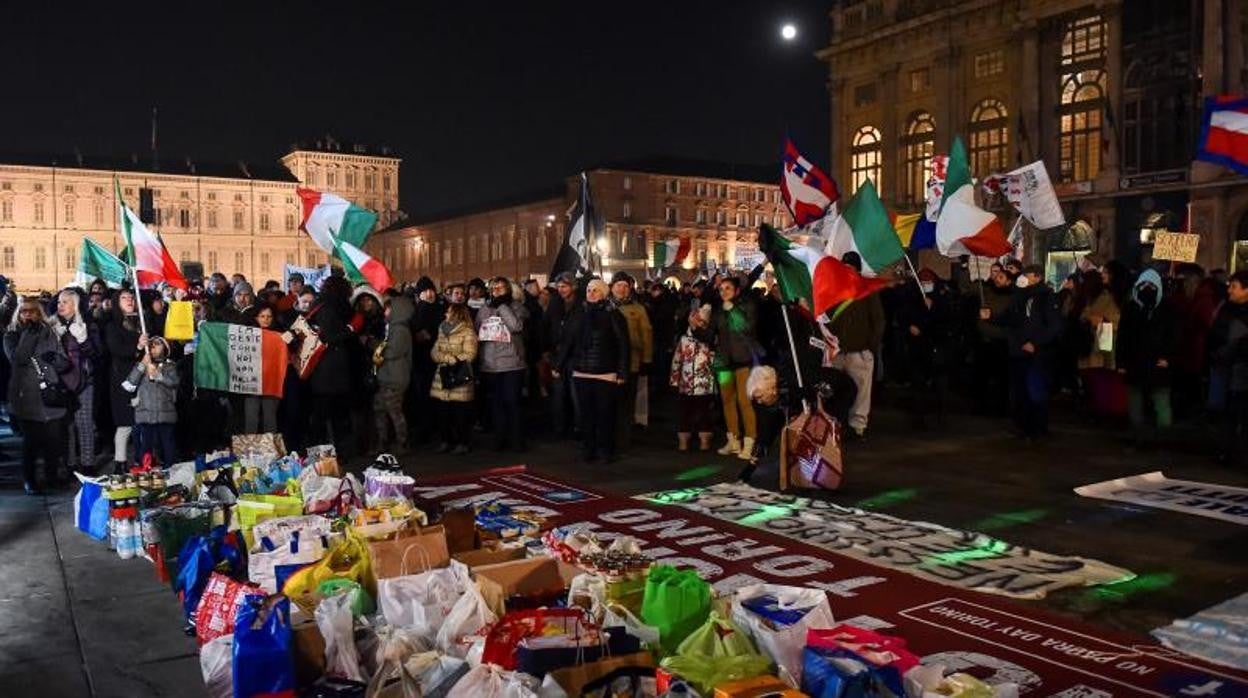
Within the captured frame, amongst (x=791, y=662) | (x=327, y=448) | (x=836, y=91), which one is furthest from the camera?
(x=836, y=91)

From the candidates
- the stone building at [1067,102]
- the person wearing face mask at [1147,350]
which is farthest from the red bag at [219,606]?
the stone building at [1067,102]

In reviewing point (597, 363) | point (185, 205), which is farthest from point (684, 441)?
point (185, 205)

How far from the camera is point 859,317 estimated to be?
38.8 feet

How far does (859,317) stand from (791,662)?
321 inches

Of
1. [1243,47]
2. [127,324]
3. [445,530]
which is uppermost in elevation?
[1243,47]

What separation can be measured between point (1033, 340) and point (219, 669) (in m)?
9.21

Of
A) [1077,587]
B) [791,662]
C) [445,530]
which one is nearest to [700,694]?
[791,662]

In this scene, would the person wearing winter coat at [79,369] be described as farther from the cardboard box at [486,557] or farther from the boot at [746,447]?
the boot at [746,447]

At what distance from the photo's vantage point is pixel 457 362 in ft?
37.7

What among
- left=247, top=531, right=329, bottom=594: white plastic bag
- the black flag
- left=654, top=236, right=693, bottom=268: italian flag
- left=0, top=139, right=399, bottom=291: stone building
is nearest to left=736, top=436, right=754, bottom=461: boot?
the black flag

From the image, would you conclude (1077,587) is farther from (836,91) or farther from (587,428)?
(836,91)

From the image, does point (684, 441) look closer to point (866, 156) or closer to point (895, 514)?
point (895, 514)

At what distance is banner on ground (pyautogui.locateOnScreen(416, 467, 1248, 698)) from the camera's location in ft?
15.6

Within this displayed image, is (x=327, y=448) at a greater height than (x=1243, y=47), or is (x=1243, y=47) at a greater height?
(x=1243, y=47)
